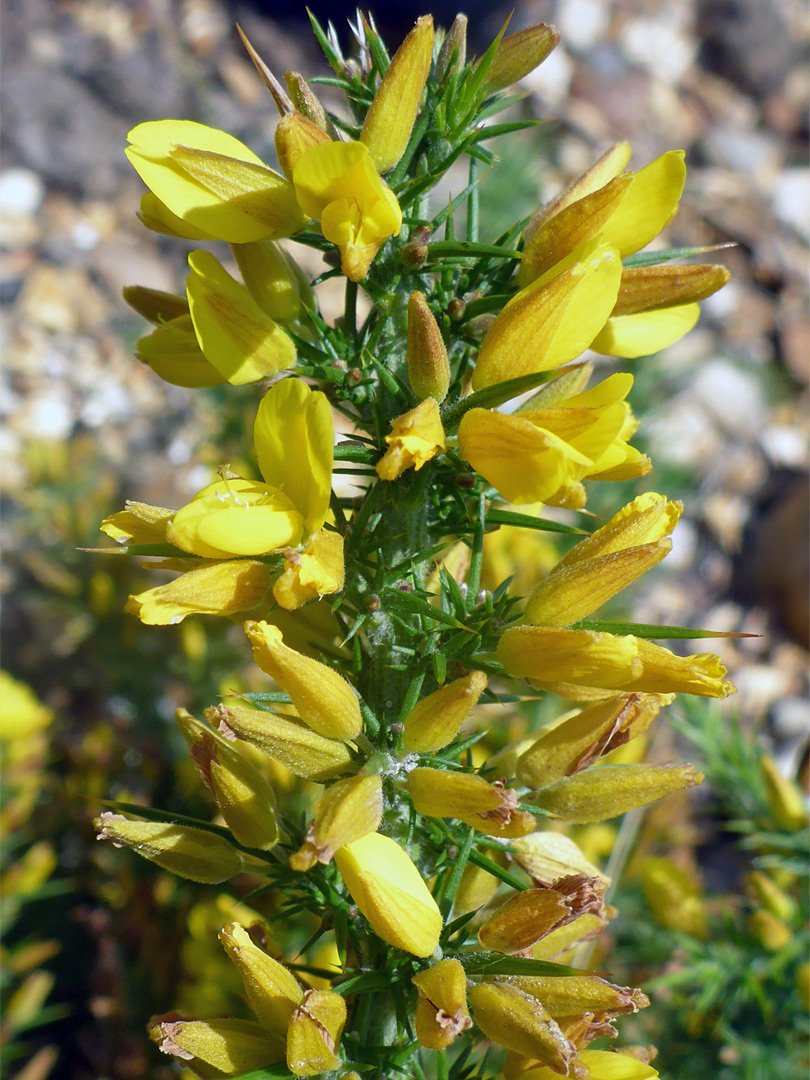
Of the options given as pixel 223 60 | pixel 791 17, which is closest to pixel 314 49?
pixel 223 60

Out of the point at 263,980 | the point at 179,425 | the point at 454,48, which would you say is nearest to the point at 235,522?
the point at 263,980

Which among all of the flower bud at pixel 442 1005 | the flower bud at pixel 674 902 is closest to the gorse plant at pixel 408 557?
the flower bud at pixel 442 1005

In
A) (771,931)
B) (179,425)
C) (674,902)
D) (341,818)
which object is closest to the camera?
(341,818)

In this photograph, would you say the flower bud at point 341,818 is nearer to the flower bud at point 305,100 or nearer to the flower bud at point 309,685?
the flower bud at point 309,685

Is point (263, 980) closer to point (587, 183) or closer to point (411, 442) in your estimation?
point (411, 442)

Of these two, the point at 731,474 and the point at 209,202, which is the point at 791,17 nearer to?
the point at 731,474

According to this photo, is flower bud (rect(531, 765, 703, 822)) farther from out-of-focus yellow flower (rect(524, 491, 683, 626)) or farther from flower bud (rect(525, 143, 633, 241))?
flower bud (rect(525, 143, 633, 241))
